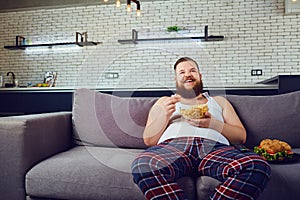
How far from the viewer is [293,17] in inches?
174

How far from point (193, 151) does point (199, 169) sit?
95 mm

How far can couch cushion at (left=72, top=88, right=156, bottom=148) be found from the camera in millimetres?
2045

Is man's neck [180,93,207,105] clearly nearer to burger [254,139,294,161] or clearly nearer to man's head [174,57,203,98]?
man's head [174,57,203,98]

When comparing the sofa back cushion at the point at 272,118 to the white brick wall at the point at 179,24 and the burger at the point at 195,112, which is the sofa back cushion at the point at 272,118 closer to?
the burger at the point at 195,112

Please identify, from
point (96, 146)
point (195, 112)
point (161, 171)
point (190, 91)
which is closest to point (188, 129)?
point (195, 112)

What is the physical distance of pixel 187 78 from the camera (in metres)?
1.71

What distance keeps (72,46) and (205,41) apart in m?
2.12

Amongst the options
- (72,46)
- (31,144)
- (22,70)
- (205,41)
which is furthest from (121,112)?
(22,70)

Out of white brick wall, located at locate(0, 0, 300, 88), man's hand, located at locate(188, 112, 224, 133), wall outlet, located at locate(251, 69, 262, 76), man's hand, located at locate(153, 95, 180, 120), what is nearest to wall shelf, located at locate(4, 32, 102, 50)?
white brick wall, located at locate(0, 0, 300, 88)

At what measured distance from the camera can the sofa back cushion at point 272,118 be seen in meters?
1.95

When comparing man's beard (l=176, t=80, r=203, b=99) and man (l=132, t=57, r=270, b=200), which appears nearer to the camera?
man (l=132, t=57, r=270, b=200)

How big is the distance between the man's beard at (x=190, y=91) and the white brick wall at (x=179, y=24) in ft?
7.75

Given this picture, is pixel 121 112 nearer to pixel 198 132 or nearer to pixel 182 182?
pixel 198 132

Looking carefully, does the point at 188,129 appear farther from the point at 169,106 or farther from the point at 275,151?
the point at 275,151
